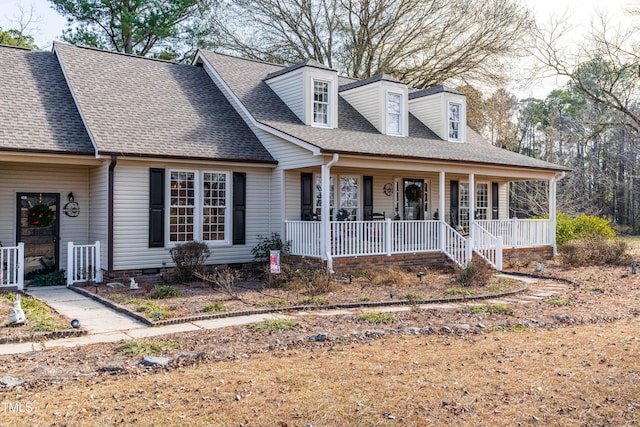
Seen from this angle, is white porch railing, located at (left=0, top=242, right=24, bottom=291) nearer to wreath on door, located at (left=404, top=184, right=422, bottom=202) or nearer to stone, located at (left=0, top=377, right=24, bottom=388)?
stone, located at (left=0, top=377, right=24, bottom=388)

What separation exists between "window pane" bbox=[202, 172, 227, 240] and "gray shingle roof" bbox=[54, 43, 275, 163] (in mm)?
701

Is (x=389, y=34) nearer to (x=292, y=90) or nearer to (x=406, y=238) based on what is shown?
(x=292, y=90)

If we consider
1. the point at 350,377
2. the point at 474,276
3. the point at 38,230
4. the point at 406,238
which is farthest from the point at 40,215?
the point at 350,377

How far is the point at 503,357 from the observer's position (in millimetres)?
6180

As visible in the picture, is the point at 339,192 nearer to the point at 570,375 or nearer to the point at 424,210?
the point at 424,210

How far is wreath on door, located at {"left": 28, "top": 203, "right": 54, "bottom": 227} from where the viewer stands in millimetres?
12406

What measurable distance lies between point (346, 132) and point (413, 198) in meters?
3.46

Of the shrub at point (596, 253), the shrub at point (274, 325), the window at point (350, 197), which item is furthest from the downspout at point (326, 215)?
the shrub at point (596, 253)

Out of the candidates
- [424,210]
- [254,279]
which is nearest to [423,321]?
[254,279]

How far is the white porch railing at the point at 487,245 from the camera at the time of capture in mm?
14922

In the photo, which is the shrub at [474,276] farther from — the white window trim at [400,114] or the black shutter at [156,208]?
the black shutter at [156,208]

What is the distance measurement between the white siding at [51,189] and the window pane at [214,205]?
8.92ft

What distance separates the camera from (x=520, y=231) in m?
16.7

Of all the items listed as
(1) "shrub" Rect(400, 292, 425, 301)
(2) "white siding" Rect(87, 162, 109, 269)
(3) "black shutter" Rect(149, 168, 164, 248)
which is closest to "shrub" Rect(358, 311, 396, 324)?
(1) "shrub" Rect(400, 292, 425, 301)
